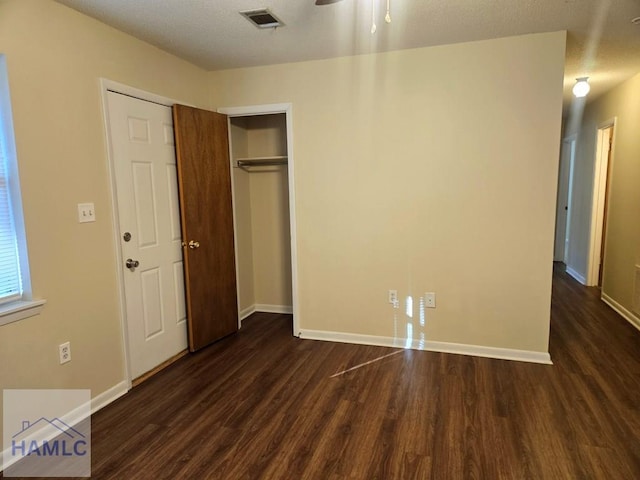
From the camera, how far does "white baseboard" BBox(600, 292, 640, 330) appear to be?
3.81 meters

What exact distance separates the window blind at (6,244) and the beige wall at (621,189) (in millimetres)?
5069

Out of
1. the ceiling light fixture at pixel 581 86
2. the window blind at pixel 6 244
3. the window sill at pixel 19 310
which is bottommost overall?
the window sill at pixel 19 310

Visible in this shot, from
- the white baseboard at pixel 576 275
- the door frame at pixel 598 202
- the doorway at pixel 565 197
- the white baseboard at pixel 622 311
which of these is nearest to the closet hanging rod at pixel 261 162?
the white baseboard at pixel 622 311

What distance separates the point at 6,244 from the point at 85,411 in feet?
3.70

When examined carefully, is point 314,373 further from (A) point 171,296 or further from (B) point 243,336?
(A) point 171,296

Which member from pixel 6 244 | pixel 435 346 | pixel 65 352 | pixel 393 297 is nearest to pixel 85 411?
pixel 65 352

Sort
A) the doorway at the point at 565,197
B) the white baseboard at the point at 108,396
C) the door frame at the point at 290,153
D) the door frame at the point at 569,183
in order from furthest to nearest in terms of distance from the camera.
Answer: the doorway at the point at 565,197, the door frame at the point at 569,183, the door frame at the point at 290,153, the white baseboard at the point at 108,396

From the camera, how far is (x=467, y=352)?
10.7ft

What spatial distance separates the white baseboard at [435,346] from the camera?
122 inches

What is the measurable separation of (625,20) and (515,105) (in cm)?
78

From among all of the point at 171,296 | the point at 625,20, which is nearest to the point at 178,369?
the point at 171,296

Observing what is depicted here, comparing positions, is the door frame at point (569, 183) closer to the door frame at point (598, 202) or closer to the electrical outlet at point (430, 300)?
the door frame at point (598, 202)

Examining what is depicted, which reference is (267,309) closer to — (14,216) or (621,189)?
(14,216)

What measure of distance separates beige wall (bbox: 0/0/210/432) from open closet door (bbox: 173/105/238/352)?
2.08 feet
